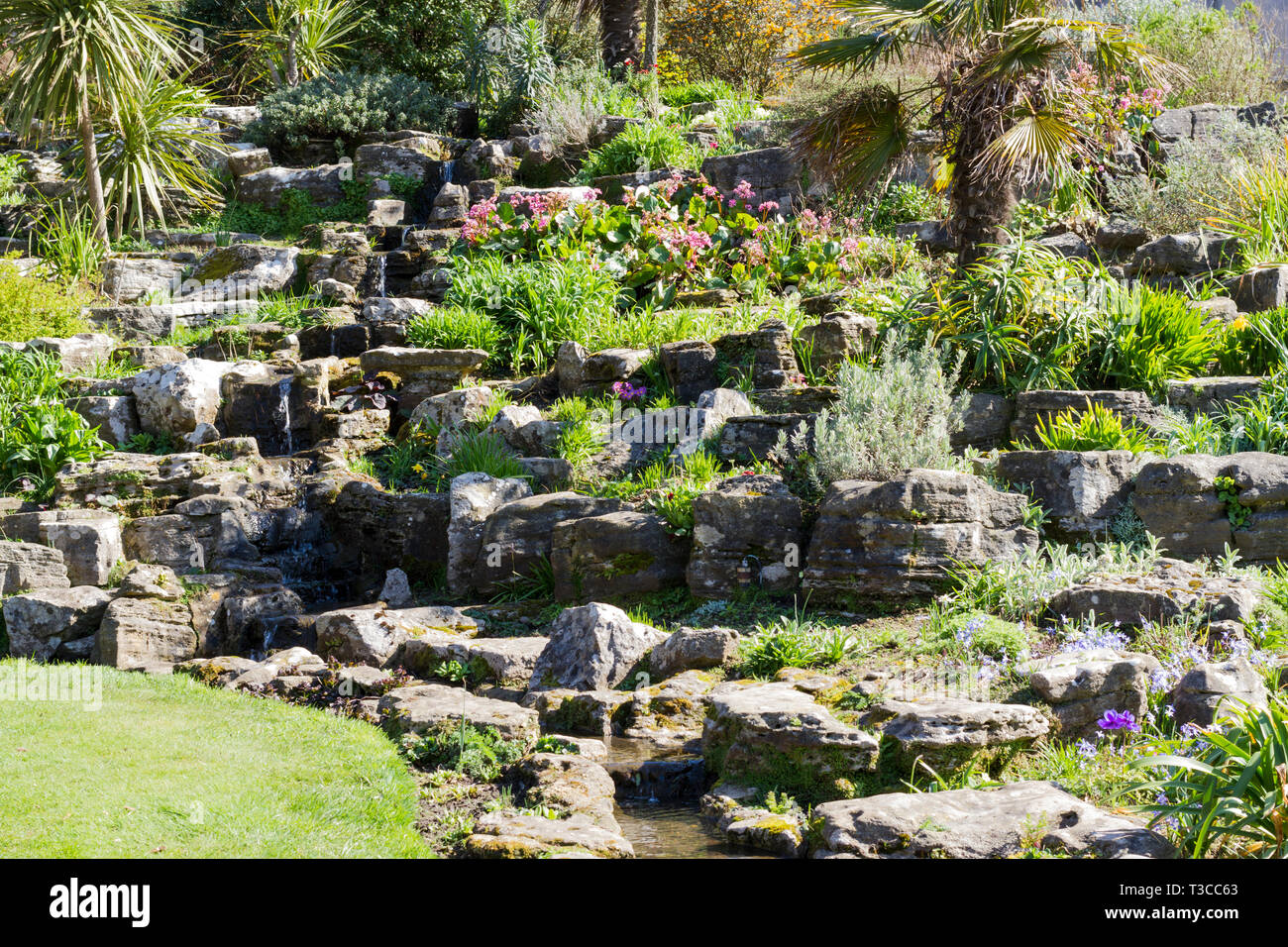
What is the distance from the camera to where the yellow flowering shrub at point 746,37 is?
70.3ft

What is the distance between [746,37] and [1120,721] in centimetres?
1932

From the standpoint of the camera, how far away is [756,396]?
10273mm

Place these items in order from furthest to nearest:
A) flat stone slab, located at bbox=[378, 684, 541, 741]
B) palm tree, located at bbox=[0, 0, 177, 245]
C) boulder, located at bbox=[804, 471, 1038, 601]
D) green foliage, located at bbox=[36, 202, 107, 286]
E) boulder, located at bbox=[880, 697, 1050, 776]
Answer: green foliage, located at bbox=[36, 202, 107, 286] < palm tree, located at bbox=[0, 0, 177, 245] < boulder, located at bbox=[804, 471, 1038, 601] < flat stone slab, located at bbox=[378, 684, 541, 741] < boulder, located at bbox=[880, 697, 1050, 776]

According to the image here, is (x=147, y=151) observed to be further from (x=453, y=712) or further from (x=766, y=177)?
(x=453, y=712)

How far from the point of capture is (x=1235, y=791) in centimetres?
383

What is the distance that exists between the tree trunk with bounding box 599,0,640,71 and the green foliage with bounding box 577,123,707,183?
4685 mm

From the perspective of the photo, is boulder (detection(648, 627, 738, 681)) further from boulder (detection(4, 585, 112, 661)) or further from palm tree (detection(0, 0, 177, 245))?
palm tree (detection(0, 0, 177, 245))

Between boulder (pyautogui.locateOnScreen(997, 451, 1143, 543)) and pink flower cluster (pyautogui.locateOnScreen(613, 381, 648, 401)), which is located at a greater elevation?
pink flower cluster (pyautogui.locateOnScreen(613, 381, 648, 401))

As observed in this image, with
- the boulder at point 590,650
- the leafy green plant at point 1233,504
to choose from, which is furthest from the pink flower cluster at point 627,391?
the leafy green plant at point 1233,504

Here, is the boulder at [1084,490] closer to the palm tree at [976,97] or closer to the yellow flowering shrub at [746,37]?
the palm tree at [976,97]

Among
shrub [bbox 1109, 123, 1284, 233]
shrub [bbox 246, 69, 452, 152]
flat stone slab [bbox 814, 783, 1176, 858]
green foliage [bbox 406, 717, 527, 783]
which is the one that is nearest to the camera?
flat stone slab [bbox 814, 783, 1176, 858]

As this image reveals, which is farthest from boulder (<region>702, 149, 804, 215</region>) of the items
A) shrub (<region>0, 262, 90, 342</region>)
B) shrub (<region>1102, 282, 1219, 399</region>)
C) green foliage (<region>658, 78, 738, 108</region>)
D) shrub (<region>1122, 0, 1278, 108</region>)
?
shrub (<region>0, 262, 90, 342</region>)

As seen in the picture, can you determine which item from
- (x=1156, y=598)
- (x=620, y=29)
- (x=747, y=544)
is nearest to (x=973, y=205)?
(x=747, y=544)

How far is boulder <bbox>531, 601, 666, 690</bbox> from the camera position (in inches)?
283
